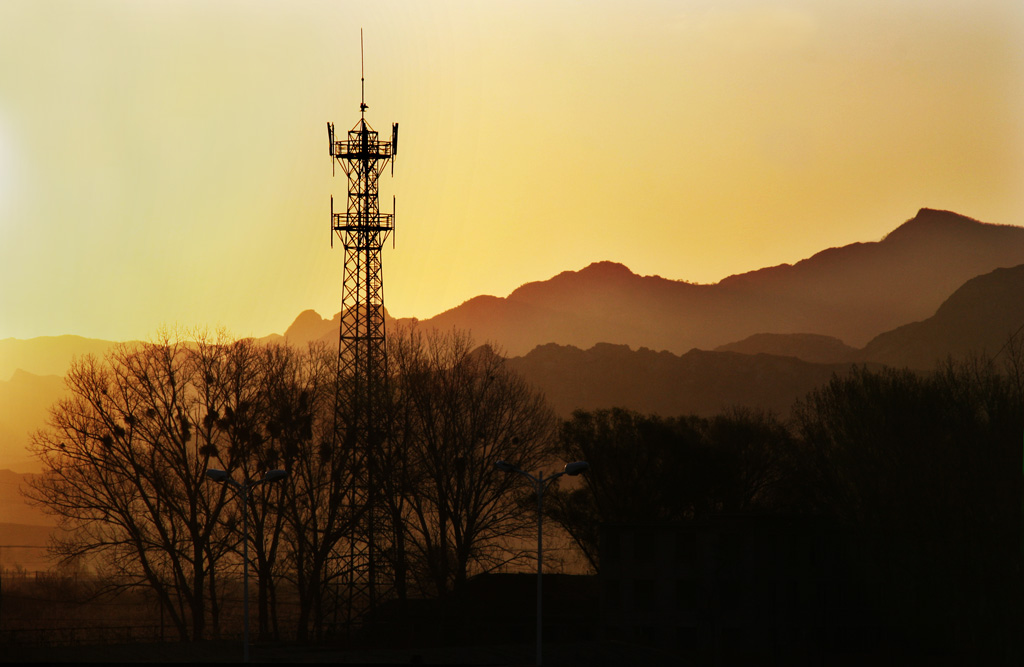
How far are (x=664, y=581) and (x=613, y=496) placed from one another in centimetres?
1410

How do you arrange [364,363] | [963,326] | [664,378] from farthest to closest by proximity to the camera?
[664,378] → [963,326] → [364,363]

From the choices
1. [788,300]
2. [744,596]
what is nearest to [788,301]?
[788,300]

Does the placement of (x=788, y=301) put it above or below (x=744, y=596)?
above

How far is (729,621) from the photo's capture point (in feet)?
204

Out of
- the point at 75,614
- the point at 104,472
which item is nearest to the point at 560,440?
the point at 104,472

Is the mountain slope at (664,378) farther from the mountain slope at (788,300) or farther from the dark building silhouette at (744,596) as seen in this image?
the dark building silhouette at (744,596)

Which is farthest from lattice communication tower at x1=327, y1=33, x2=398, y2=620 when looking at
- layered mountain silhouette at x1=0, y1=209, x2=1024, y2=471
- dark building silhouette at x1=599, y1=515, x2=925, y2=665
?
layered mountain silhouette at x1=0, y1=209, x2=1024, y2=471

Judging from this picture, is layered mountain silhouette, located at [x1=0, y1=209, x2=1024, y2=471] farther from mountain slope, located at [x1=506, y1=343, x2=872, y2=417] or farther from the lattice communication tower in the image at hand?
the lattice communication tower

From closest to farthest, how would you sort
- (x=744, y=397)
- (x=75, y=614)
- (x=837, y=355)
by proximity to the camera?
1. (x=75, y=614)
2. (x=744, y=397)
3. (x=837, y=355)

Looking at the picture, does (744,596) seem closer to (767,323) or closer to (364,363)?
(364,363)

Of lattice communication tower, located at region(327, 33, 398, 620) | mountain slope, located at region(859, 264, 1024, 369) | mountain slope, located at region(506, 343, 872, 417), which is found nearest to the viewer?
lattice communication tower, located at region(327, 33, 398, 620)

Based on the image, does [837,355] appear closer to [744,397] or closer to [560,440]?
[744,397]

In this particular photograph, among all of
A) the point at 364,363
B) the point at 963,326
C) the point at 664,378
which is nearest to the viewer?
the point at 364,363

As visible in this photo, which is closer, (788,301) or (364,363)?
(364,363)
